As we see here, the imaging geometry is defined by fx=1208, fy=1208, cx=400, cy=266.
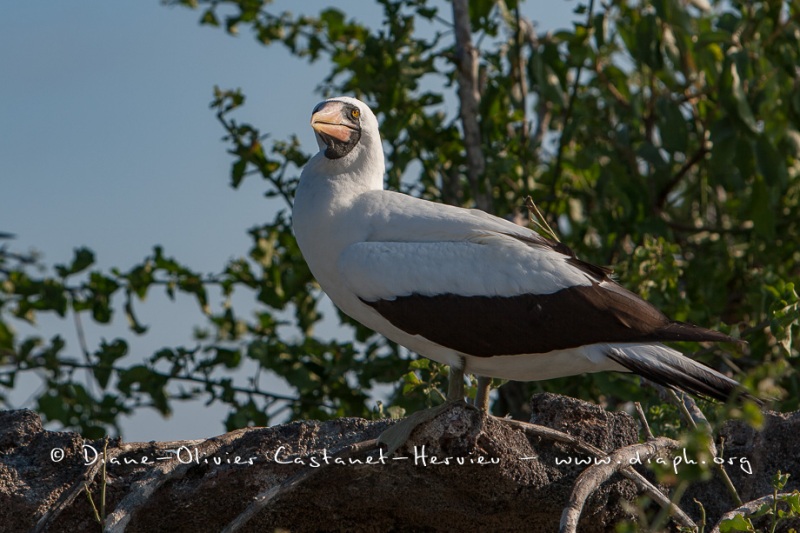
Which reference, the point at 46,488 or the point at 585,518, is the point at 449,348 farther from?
the point at 46,488

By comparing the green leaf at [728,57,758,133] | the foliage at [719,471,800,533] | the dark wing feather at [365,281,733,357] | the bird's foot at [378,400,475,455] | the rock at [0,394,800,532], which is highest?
the green leaf at [728,57,758,133]

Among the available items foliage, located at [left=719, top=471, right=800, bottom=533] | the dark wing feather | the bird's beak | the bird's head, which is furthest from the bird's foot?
the bird's beak

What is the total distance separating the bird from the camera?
4.95m

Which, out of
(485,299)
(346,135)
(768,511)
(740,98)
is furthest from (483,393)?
(740,98)

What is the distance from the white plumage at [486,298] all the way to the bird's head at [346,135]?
1.44 feet

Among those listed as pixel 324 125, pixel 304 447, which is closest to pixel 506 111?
pixel 324 125

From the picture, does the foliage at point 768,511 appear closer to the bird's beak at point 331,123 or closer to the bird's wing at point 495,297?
the bird's wing at point 495,297

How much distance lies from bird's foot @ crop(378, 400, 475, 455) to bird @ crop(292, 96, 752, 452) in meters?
0.03

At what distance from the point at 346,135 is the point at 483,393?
56.1 inches

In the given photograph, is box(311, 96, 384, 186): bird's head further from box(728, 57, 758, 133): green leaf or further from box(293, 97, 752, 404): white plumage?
box(728, 57, 758, 133): green leaf

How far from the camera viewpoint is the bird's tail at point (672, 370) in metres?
4.75

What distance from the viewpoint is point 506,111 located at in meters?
8.34

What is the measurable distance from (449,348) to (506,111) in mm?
3532

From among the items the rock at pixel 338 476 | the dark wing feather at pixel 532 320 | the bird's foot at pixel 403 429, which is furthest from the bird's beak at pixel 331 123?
the bird's foot at pixel 403 429
